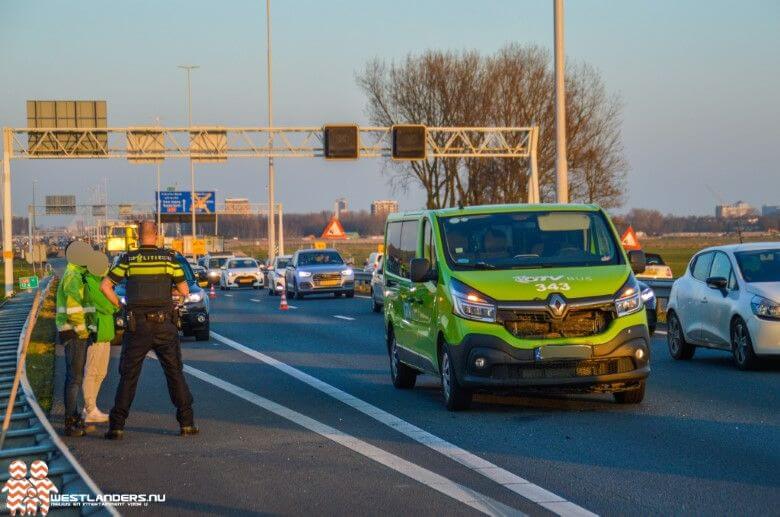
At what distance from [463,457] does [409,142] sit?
36.4m

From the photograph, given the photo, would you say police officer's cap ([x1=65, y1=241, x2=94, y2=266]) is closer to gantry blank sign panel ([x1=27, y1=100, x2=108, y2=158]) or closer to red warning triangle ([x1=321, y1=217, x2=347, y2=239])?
gantry blank sign panel ([x1=27, y1=100, x2=108, y2=158])

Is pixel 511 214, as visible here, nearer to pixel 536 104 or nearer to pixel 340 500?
pixel 340 500

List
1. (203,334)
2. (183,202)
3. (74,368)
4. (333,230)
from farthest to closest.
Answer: (183,202) → (333,230) → (203,334) → (74,368)

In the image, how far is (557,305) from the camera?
12.1 meters

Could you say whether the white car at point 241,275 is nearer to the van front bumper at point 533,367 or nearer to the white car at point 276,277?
the white car at point 276,277

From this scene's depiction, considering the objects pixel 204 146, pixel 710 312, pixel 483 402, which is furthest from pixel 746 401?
pixel 204 146

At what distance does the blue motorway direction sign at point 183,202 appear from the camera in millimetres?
105062

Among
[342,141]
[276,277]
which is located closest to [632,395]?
[342,141]

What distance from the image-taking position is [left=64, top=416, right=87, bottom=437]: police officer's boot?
11.6m

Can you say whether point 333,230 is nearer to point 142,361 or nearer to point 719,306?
point 719,306

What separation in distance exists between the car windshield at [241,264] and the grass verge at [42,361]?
28719 millimetres

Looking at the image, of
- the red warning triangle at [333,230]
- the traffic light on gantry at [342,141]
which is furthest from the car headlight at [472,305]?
the red warning triangle at [333,230]

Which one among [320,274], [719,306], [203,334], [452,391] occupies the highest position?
[719,306]

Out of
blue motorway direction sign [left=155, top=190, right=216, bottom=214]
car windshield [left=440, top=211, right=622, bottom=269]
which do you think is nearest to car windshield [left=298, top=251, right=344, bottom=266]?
car windshield [left=440, top=211, right=622, bottom=269]
